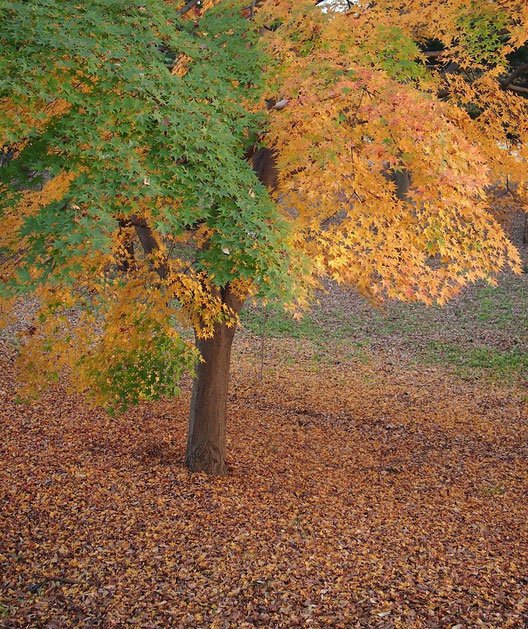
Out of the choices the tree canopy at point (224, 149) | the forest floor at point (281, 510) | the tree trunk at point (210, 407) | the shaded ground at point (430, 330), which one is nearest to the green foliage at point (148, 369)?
the tree canopy at point (224, 149)

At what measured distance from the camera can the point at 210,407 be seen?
Result: 828 cm

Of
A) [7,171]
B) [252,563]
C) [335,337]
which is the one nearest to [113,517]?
[252,563]

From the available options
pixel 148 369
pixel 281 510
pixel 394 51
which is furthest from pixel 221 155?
pixel 281 510

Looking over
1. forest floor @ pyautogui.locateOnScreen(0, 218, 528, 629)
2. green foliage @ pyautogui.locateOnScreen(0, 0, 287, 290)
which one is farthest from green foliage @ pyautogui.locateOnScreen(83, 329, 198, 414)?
green foliage @ pyautogui.locateOnScreen(0, 0, 287, 290)

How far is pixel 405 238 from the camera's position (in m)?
6.59

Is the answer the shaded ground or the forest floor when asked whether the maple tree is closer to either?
the forest floor

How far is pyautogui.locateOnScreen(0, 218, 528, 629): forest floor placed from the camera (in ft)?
17.5

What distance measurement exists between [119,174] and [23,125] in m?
0.72

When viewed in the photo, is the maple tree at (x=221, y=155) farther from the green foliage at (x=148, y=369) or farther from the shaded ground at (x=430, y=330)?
the shaded ground at (x=430, y=330)

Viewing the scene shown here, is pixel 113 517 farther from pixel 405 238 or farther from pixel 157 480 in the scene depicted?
pixel 405 238

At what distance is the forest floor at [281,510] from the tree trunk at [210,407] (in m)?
0.29

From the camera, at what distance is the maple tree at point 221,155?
4.45 m

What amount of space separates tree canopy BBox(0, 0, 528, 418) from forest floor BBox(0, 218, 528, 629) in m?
1.53

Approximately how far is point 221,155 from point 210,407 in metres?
4.22
